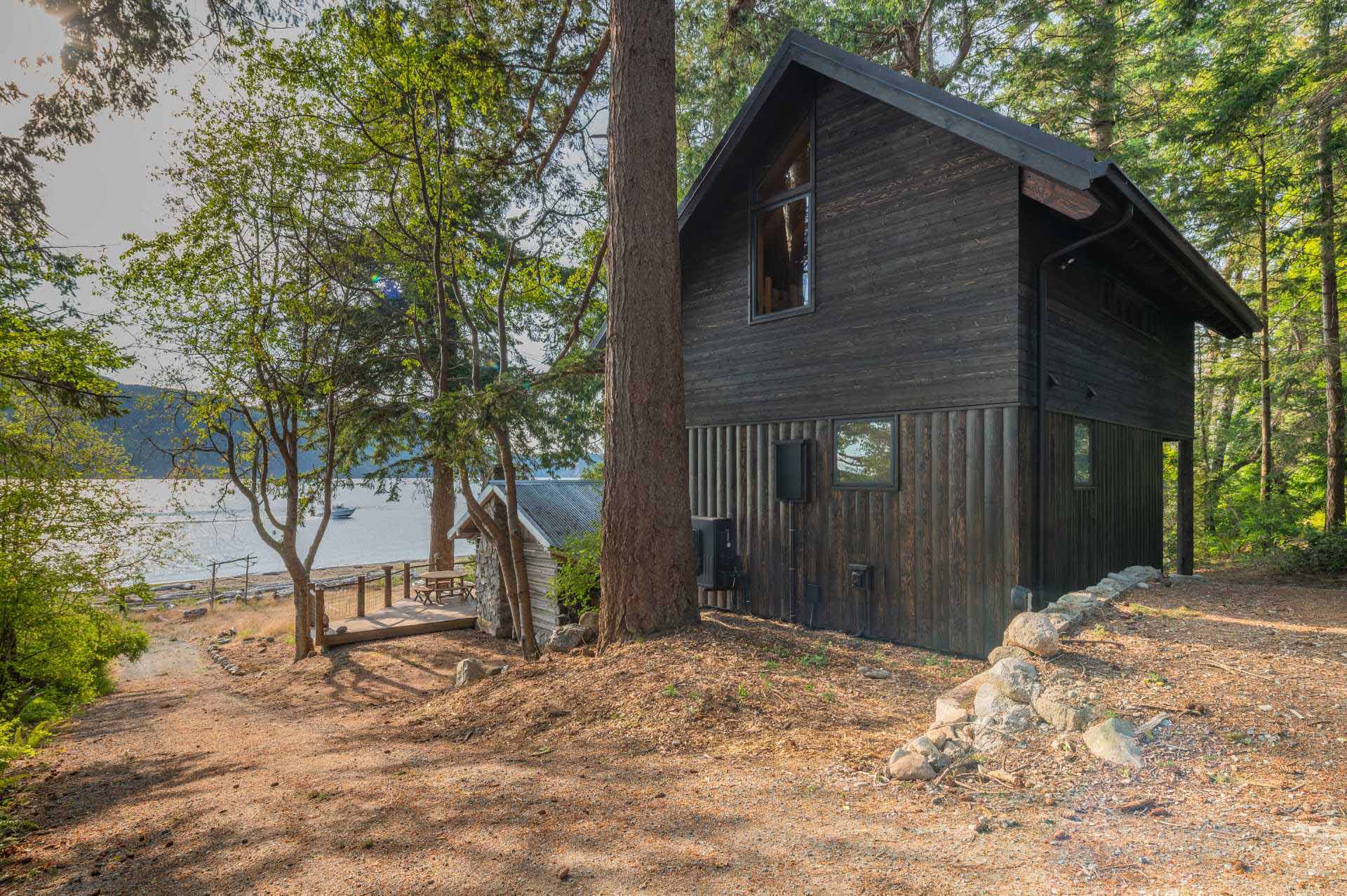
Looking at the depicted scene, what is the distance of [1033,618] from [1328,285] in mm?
12154

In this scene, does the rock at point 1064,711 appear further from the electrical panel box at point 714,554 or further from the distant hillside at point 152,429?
the distant hillside at point 152,429

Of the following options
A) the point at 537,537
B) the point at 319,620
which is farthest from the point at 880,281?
the point at 319,620

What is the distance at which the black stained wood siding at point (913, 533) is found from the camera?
6570mm

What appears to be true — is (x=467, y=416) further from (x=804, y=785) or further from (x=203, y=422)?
(x=203, y=422)

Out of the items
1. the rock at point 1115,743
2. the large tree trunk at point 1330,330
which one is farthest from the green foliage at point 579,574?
the large tree trunk at point 1330,330

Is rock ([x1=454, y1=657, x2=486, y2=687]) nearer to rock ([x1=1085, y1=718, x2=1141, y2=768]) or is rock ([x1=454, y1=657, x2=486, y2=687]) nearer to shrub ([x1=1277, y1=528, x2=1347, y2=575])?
rock ([x1=1085, y1=718, x2=1141, y2=768])

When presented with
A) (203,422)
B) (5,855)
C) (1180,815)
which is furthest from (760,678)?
(203,422)

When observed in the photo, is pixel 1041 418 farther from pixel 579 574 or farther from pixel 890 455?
pixel 579 574

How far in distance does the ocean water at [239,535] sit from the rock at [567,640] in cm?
775

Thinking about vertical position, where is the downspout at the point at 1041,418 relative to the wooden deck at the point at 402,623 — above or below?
above

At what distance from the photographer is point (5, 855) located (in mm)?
3420

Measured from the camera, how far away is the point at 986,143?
246 inches

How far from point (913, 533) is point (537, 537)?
7.74m

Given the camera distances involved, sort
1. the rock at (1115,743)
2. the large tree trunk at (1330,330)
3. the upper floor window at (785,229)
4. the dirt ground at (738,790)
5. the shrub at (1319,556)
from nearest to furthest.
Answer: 1. the dirt ground at (738,790)
2. the rock at (1115,743)
3. the upper floor window at (785,229)
4. the shrub at (1319,556)
5. the large tree trunk at (1330,330)
